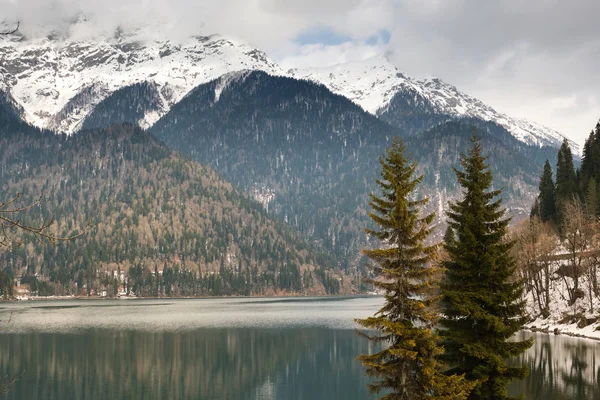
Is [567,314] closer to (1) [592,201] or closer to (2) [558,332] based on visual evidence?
(2) [558,332]

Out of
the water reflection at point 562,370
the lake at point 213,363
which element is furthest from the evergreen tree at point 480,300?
the lake at point 213,363

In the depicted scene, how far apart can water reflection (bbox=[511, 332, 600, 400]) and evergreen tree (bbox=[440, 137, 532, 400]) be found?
61.1 feet

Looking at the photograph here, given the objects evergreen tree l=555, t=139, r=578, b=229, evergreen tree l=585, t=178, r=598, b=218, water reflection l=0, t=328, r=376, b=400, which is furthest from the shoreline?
evergreen tree l=555, t=139, r=578, b=229

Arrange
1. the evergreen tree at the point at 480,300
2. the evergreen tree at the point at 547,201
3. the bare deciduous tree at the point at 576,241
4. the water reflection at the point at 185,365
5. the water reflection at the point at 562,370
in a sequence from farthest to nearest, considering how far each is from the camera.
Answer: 1. the evergreen tree at the point at 547,201
2. the bare deciduous tree at the point at 576,241
3. the water reflection at the point at 185,365
4. the water reflection at the point at 562,370
5. the evergreen tree at the point at 480,300

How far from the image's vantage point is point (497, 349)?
123 feet

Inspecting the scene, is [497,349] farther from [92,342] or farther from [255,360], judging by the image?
[92,342]

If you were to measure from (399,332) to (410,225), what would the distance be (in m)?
5.53

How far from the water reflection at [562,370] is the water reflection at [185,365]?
16.7 meters

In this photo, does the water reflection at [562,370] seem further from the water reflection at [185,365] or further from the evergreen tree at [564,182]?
the evergreen tree at [564,182]

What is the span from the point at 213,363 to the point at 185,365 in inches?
165

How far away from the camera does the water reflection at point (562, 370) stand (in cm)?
5385

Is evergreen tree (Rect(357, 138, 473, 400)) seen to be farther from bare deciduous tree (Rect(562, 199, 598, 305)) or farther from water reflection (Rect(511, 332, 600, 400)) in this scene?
bare deciduous tree (Rect(562, 199, 598, 305))

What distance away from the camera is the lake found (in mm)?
64500

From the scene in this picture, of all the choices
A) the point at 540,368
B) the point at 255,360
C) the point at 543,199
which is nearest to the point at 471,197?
the point at 540,368
